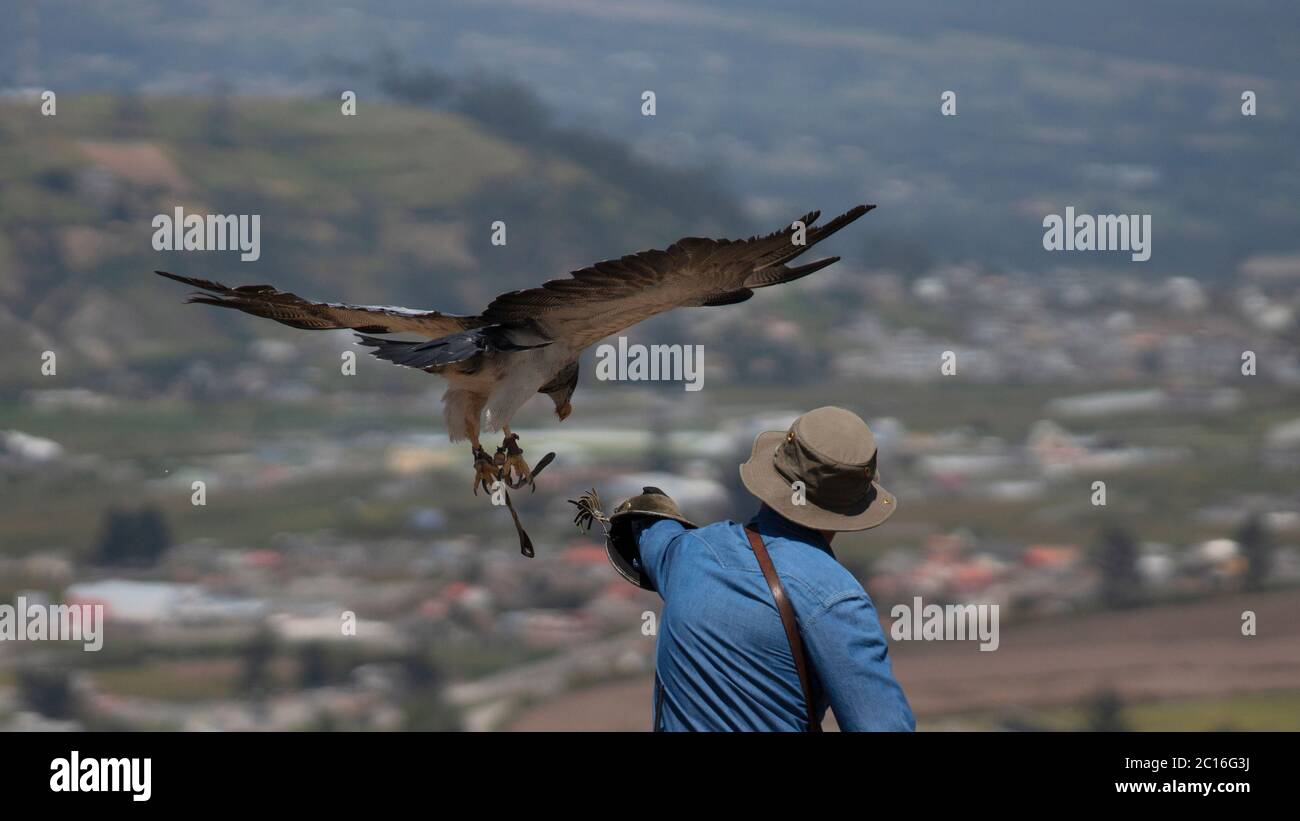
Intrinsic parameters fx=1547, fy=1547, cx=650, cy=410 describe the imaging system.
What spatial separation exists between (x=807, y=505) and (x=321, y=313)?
130 centimetres

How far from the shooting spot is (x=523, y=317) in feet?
12.7

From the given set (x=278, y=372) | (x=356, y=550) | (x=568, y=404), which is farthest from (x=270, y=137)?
(x=568, y=404)

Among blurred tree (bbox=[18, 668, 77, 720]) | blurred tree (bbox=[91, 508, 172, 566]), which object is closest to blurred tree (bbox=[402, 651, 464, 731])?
blurred tree (bbox=[18, 668, 77, 720])

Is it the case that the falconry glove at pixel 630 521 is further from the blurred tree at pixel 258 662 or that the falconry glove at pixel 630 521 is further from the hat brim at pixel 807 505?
the blurred tree at pixel 258 662

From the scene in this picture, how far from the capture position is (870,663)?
3.17 metres

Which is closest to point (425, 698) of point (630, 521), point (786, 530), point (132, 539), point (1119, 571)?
point (132, 539)

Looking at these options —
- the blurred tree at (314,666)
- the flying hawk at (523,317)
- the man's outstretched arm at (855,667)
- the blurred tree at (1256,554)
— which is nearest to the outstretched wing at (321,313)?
the flying hawk at (523,317)

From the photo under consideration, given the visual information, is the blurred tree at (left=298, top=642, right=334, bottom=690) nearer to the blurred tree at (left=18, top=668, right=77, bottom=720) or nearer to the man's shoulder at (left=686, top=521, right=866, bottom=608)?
the blurred tree at (left=18, top=668, right=77, bottom=720)

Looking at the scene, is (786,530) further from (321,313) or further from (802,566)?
(321,313)

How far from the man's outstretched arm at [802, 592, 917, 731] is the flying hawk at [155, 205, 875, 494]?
0.93 metres

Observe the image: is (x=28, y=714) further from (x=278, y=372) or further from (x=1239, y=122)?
(x=1239, y=122)

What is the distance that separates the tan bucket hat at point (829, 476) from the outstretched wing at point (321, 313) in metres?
0.95

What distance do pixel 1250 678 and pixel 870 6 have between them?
4158 centimetres

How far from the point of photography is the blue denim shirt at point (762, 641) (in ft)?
10.4
